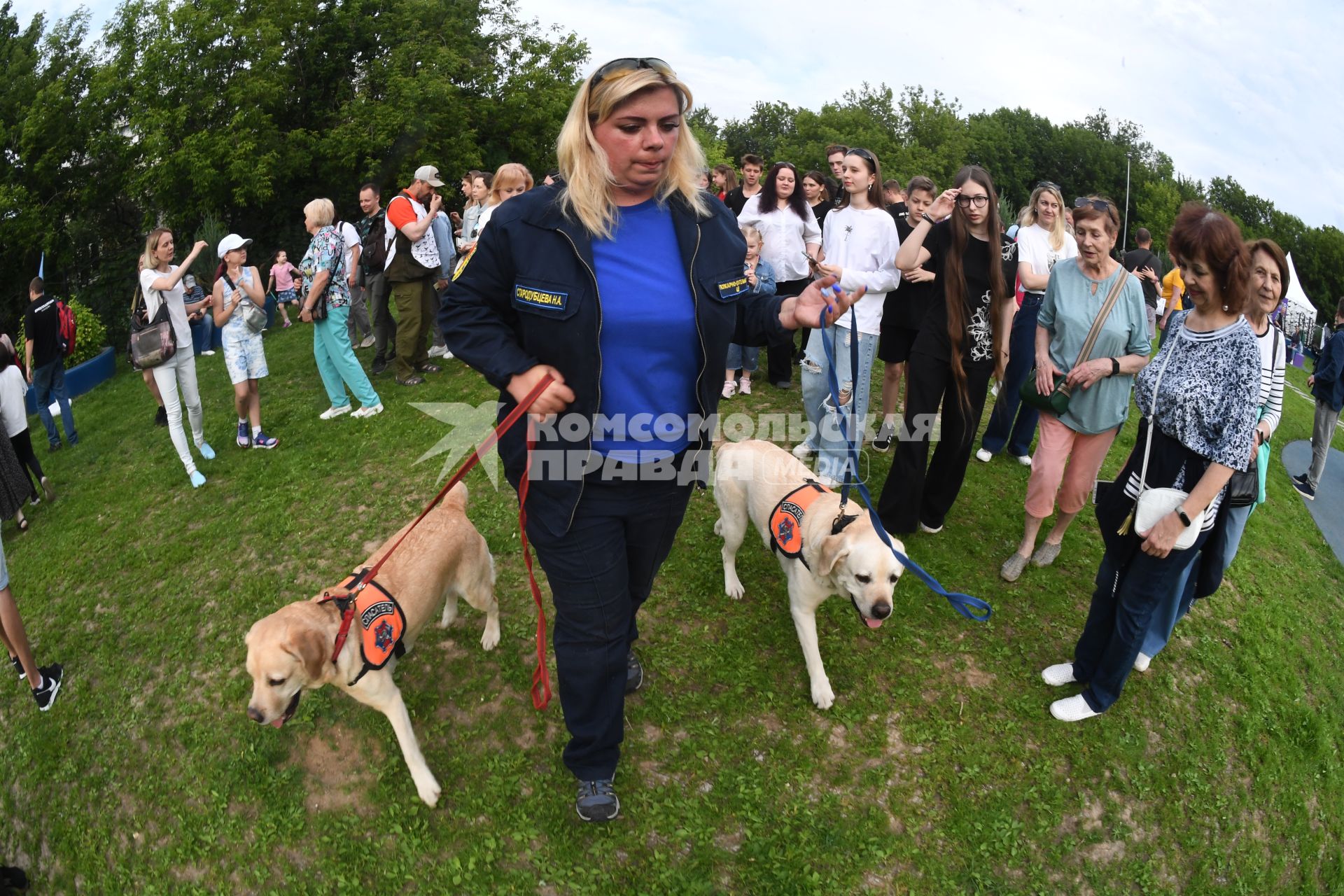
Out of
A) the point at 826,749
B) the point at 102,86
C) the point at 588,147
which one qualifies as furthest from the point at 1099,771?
the point at 102,86

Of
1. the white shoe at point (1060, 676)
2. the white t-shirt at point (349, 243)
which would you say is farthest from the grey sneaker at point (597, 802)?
the white t-shirt at point (349, 243)

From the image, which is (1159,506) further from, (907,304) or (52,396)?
(52,396)

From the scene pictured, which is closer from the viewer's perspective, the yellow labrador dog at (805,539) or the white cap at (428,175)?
the yellow labrador dog at (805,539)

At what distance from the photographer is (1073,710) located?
3748mm

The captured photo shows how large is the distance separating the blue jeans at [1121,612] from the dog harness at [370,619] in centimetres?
340

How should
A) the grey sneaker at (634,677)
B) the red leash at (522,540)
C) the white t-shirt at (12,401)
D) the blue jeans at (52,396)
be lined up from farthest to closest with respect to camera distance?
the blue jeans at (52,396) → the white t-shirt at (12,401) → the grey sneaker at (634,677) → the red leash at (522,540)

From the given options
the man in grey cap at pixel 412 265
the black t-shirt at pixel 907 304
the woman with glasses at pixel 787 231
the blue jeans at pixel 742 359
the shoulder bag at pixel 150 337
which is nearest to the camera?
the black t-shirt at pixel 907 304

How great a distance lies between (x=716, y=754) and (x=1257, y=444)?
291 centimetres

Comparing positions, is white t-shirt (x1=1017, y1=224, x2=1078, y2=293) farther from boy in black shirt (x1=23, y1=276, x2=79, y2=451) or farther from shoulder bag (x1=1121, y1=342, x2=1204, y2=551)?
boy in black shirt (x1=23, y1=276, x2=79, y2=451)

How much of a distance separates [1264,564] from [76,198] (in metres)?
28.2

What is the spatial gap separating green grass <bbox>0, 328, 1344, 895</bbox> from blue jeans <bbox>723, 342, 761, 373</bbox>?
279 cm

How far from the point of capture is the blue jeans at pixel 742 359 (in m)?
7.58

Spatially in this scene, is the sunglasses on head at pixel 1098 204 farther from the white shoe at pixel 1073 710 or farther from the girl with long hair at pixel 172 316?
the girl with long hair at pixel 172 316

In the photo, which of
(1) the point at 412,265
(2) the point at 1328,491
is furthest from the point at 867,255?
(2) the point at 1328,491
